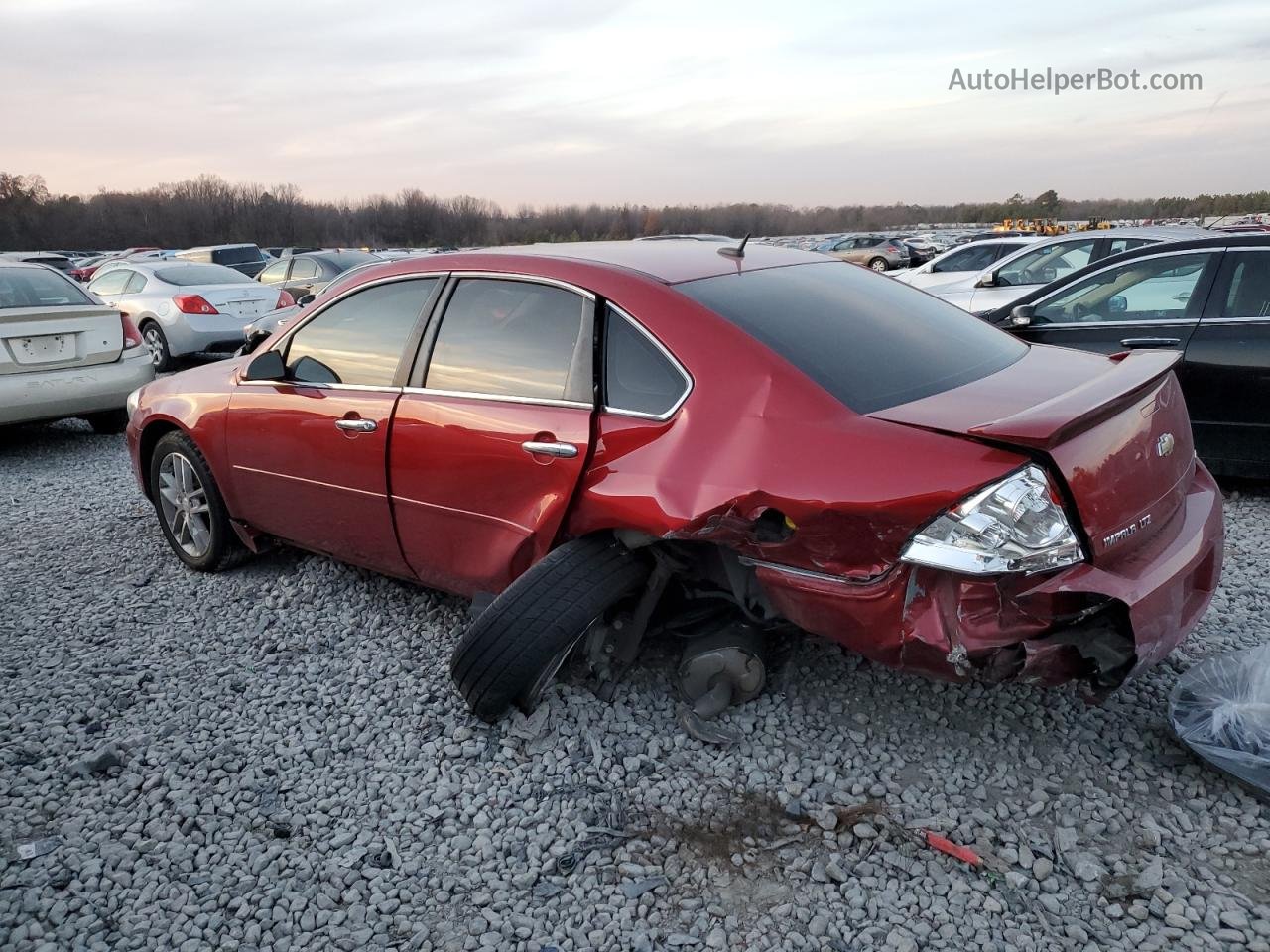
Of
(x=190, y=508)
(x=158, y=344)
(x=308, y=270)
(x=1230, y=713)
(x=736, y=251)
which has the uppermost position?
(x=736, y=251)

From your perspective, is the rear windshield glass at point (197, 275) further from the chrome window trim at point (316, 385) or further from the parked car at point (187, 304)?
the chrome window trim at point (316, 385)

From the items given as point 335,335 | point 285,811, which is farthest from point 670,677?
point 335,335

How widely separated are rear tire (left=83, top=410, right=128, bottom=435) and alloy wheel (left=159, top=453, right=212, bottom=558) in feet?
12.7

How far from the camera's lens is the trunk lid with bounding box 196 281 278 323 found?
1194 cm

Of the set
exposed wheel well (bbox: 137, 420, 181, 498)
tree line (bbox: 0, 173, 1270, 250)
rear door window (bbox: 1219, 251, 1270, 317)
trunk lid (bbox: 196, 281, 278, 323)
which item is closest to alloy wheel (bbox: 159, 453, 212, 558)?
exposed wheel well (bbox: 137, 420, 181, 498)

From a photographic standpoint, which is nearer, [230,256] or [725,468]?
[725,468]

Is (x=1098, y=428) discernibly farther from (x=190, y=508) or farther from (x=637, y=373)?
(x=190, y=508)

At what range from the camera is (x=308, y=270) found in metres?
14.5

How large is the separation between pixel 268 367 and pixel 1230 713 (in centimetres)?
379

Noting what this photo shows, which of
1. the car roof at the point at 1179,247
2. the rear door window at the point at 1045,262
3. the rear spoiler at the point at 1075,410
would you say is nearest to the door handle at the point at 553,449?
the rear spoiler at the point at 1075,410

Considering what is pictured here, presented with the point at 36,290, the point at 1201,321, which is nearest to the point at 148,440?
the point at 36,290

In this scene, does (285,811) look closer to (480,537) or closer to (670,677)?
(480,537)

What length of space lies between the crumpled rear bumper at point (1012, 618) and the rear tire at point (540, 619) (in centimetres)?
60

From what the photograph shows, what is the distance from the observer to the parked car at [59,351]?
23.1 feet
